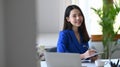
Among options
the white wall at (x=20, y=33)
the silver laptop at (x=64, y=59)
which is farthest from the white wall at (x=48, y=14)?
the white wall at (x=20, y=33)

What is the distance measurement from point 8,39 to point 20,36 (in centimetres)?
5

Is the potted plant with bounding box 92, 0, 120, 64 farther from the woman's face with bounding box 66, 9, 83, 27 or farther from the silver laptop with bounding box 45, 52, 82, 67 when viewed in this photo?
the silver laptop with bounding box 45, 52, 82, 67

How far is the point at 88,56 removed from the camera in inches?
97.2

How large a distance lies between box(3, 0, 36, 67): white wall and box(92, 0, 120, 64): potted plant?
2.86 meters

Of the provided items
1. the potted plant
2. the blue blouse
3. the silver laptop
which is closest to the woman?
the blue blouse

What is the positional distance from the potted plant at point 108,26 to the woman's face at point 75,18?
1103 millimetres

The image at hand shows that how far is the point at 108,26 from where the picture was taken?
3.80 m

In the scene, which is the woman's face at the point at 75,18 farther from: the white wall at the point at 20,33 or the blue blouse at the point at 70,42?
the white wall at the point at 20,33

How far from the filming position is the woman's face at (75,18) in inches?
106

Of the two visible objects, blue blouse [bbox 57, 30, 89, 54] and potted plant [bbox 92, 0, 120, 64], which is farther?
potted plant [bbox 92, 0, 120, 64]

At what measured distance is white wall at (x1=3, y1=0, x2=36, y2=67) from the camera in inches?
38.4

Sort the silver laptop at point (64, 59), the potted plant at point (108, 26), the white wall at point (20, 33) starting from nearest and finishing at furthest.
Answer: the white wall at point (20, 33)
the silver laptop at point (64, 59)
the potted plant at point (108, 26)

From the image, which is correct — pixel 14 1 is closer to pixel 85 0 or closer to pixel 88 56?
pixel 88 56

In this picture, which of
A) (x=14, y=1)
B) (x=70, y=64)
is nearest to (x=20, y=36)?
(x=14, y=1)
